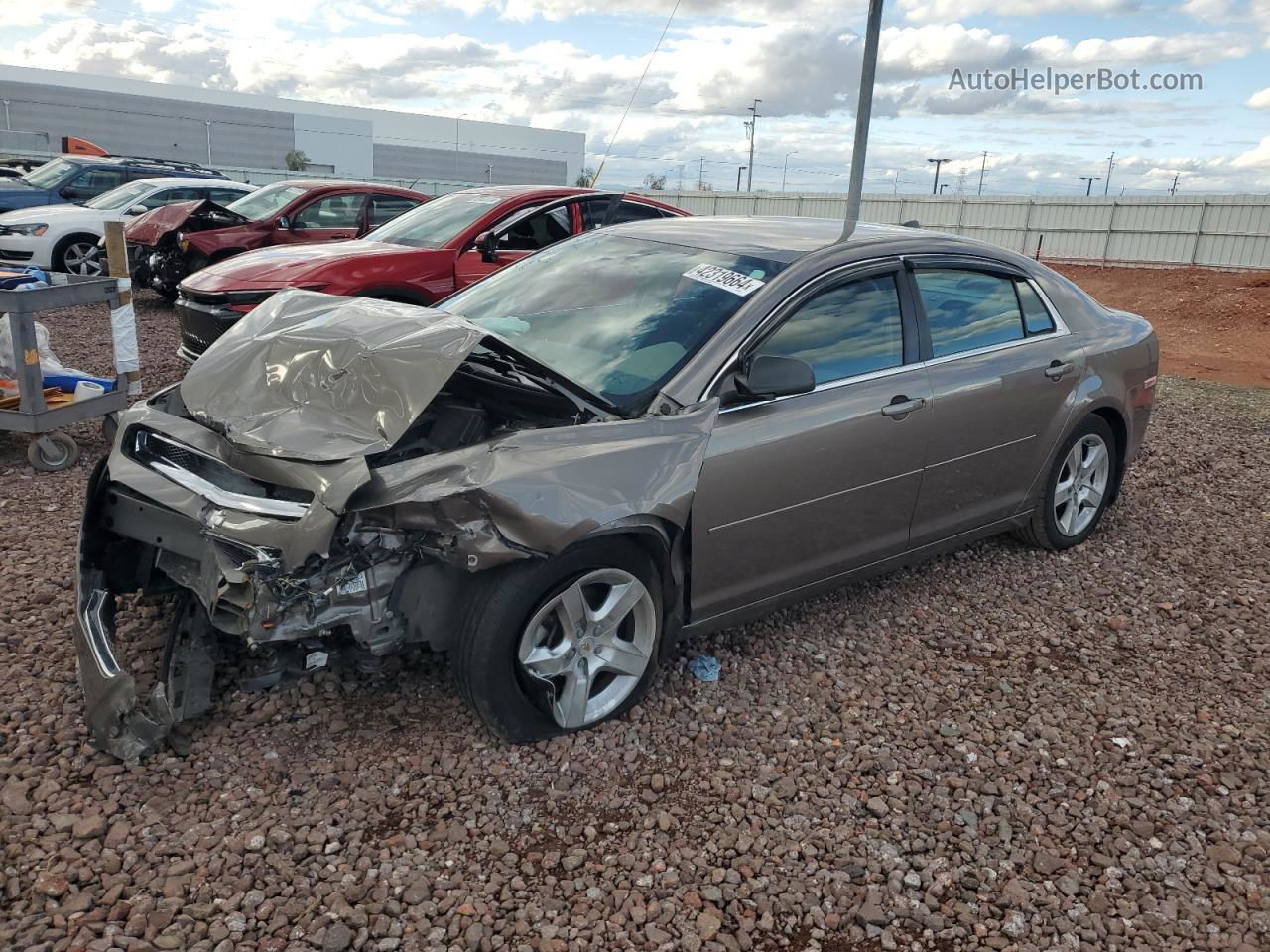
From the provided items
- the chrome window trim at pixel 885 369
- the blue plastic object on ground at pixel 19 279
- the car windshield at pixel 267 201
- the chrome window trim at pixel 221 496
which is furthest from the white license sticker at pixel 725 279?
the car windshield at pixel 267 201

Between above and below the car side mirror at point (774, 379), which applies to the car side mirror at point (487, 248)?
below

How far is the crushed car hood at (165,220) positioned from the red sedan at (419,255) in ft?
11.0

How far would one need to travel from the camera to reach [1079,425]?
4.98m

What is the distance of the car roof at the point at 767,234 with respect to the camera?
410cm

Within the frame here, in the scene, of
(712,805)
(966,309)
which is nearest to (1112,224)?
(966,309)

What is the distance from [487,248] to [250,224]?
4427mm

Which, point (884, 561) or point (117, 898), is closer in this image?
point (117, 898)

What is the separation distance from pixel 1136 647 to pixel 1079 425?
1.22 metres

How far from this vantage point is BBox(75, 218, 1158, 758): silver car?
9.70 ft

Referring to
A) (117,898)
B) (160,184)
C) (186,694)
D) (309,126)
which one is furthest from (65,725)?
(309,126)

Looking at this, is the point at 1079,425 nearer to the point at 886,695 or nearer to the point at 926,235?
the point at 926,235

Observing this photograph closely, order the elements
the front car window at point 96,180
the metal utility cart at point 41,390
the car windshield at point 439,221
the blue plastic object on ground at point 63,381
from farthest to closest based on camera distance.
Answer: the front car window at point 96,180, the car windshield at point 439,221, the blue plastic object on ground at point 63,381, the metal utility cart at point 41,390

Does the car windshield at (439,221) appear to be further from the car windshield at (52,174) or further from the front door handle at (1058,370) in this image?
the car windshield at (52,174)

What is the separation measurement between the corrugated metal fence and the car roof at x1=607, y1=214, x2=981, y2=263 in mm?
19437
